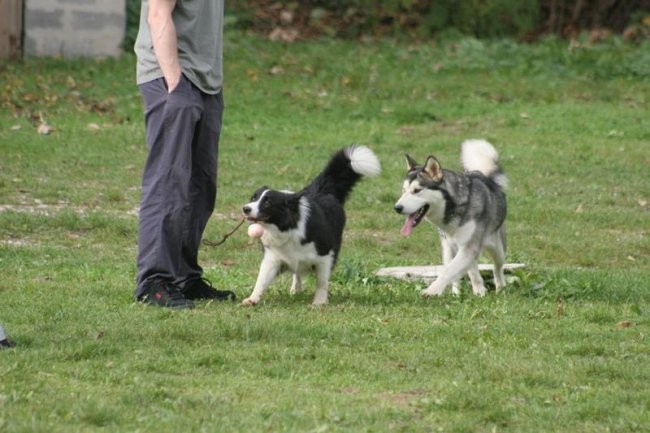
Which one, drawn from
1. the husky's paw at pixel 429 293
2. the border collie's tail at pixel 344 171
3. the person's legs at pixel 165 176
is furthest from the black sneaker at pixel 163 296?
the husky's paw at pixel 429 293

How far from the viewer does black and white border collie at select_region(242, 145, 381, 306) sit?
8.46 meters

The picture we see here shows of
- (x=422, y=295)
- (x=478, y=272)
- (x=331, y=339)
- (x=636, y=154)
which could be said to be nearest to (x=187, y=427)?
(x=331, y=339)

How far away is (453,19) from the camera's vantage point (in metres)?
24.4

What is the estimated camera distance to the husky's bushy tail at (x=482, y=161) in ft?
33.8

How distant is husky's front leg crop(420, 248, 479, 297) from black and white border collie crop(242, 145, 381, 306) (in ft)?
2.39

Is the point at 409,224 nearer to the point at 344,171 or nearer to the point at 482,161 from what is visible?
the point at 344,171

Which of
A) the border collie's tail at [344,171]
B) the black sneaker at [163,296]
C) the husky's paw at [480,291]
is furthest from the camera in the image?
the husky's paw at [480,291]

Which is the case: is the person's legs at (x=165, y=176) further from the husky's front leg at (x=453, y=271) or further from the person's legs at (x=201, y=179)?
the husky's front leg at (x=453, y=271)

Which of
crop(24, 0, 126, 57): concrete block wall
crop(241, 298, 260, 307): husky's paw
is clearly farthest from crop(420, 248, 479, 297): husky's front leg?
crop(24, 0, 126, 57): concrete block wall

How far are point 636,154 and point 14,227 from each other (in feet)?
25.3

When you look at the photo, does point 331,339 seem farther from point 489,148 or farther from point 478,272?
point 489,148

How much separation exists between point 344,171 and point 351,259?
1.84 m

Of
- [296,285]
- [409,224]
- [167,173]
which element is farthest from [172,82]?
[409,224]

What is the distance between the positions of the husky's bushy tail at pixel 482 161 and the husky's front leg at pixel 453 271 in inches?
40.4
